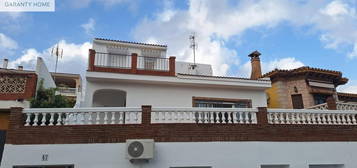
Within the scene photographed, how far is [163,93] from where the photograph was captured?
10.9 metres

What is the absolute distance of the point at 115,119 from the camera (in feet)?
23.8

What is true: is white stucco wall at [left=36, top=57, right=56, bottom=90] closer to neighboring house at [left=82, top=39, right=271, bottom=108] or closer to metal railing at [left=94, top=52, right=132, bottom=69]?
neighboring house at [left=82, top=39, right=271, bottom=108]

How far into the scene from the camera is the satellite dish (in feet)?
21.1

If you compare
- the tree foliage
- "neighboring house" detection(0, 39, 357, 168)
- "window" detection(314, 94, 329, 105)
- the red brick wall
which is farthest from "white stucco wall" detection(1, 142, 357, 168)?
"window" detection(314, 94, 329, 105)

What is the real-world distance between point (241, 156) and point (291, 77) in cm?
1017

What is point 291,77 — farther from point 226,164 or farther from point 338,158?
point 226,164

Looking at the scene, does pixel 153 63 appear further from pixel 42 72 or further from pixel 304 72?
pixel 304 72

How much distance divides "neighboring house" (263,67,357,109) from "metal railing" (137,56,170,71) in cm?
775

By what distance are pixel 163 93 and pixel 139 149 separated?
15.2ft

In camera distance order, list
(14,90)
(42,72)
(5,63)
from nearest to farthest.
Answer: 1. (14,90)
2. (42,72)
3. (5,63)

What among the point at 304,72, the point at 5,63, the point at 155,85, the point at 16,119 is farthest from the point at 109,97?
the point at 304,72

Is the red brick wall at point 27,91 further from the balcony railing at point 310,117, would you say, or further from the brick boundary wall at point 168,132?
the balcony railing at point 310,117

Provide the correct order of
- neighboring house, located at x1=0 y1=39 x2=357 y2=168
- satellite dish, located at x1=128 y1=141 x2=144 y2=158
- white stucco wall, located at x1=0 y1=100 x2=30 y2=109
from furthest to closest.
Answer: white stucco wall, located at x1=0 y1=100 x2=30 y2=109
neighboring house, located at x1=0 y1=39 x2=357 y2=168
satellite dish, located at x1=128 y1=141 x2=144 y2=158

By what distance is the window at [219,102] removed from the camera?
36.7 feet
